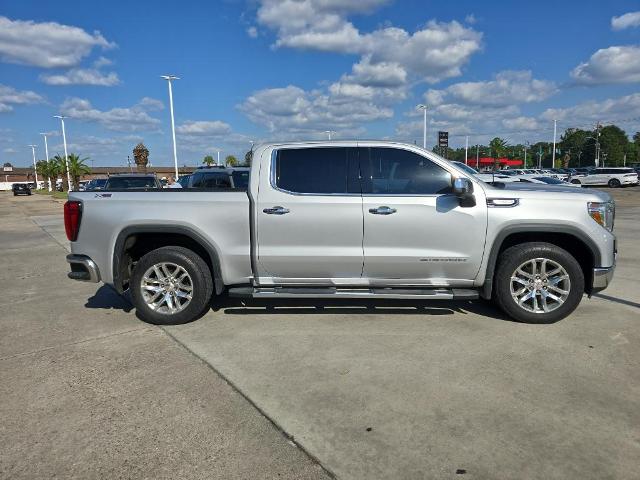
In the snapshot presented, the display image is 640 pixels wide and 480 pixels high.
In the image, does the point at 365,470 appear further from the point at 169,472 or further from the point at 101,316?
the point at 101,316

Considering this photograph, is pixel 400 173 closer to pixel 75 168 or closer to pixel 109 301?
pixel 109 301

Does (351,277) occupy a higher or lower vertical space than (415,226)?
lower

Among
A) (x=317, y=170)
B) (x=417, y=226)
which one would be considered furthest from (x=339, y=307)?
(x=317, y=170)

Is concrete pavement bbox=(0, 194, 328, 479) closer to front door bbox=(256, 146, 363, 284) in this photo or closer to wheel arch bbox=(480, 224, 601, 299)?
front door bbox=(256, 146, 363, 284)

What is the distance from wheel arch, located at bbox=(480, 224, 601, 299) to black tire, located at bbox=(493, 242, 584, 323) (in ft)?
0.32

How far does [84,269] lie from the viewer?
16.0 feet

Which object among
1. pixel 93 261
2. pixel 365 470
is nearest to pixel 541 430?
pixel 365 470

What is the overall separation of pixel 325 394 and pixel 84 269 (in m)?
3.04

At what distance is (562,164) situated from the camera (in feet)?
409

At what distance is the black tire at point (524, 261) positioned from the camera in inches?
183

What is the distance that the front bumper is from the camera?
4.86m

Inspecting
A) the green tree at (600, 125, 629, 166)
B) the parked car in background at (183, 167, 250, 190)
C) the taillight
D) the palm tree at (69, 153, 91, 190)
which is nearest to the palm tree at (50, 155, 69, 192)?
the palm tree at (69, 153, 91, 190)

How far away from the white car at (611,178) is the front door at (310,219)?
3827cm

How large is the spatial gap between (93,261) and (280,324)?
81.5 inches
